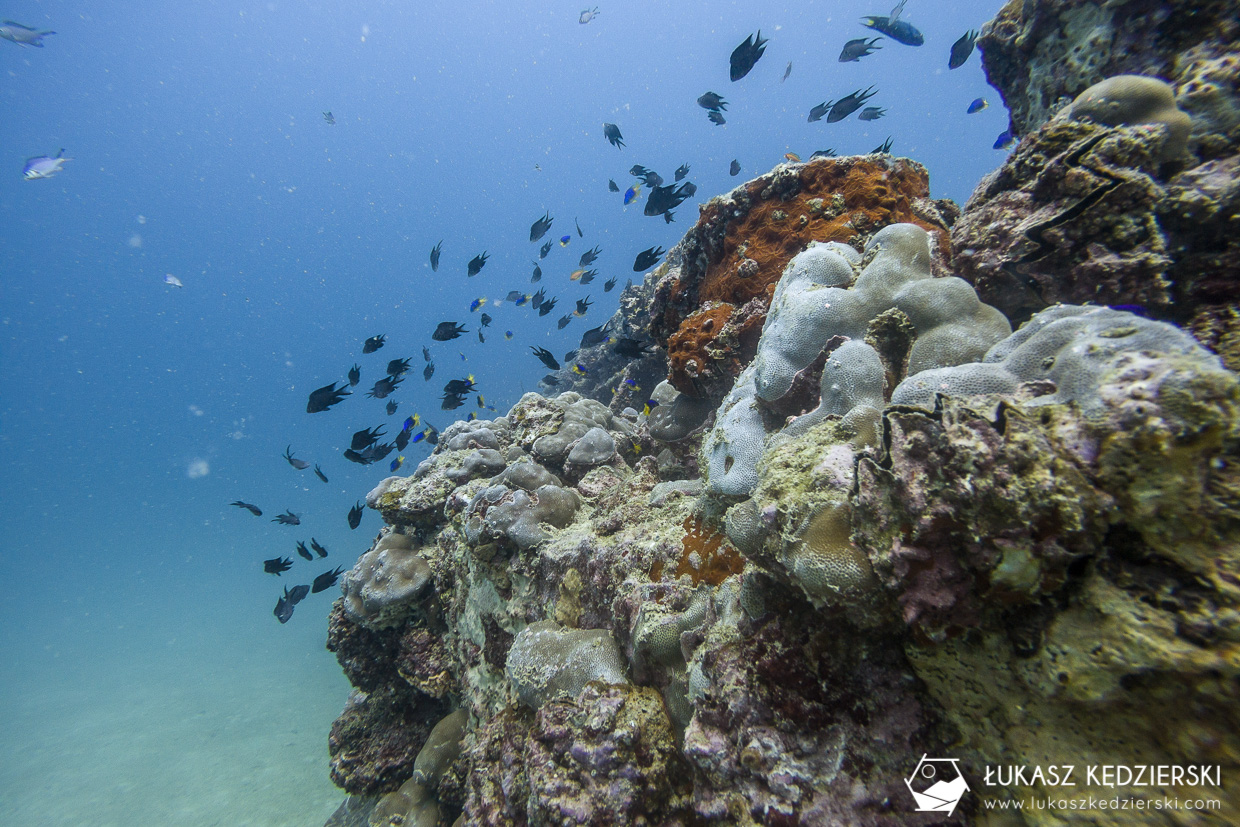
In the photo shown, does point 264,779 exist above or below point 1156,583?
above

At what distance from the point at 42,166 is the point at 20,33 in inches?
173

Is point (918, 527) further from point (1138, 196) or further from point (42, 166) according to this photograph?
point (42, 166)

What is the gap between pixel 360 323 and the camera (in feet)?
454

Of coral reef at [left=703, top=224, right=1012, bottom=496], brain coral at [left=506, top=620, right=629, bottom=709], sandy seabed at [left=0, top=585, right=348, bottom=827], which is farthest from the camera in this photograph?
sandy seabed at [left=0, top=585, right=348, bottom=827]

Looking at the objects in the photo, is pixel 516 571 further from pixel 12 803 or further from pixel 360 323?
pixel 360 323

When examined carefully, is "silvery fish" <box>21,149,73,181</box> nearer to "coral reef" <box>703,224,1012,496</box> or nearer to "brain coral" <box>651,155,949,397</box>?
"brain coral" <box>651,155,949,397</box>

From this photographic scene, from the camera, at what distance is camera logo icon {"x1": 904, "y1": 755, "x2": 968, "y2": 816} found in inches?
61.9

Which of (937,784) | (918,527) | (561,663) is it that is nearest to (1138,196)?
(918,527)

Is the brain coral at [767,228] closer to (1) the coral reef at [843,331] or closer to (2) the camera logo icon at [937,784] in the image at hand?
(1) the coral reef at [843,331]

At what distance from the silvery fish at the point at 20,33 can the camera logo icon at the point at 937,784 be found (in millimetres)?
21170

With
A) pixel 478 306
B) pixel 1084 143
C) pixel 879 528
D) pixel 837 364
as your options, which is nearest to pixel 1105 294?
pixel 1084 143

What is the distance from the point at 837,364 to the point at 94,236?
15950 cm

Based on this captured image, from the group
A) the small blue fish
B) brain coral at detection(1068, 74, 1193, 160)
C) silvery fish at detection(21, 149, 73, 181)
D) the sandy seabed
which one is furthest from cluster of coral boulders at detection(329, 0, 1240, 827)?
silvery fish at detection(21, 149, 73, 181)

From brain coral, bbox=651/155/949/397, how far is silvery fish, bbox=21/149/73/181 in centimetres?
1568
